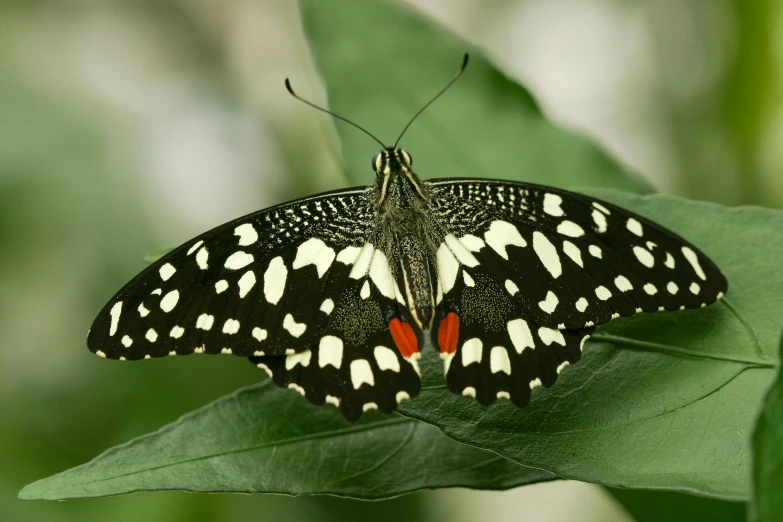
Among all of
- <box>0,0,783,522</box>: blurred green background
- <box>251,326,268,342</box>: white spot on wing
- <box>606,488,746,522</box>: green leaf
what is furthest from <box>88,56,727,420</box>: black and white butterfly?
<box>0,0,783,522</box>: blurred green background

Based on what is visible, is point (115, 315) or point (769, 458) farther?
point (115, 315)

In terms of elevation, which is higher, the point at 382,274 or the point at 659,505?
the point at 382,274

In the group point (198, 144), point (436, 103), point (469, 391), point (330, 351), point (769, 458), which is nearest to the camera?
point (769, 458)

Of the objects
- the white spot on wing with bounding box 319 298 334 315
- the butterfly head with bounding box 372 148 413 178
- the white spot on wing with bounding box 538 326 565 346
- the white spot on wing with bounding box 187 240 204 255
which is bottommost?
the white spot on wing with bounding box 538 326 565 346

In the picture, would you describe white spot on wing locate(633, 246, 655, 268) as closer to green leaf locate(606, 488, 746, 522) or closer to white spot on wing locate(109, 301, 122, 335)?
green leaf locate(606, 488, 746, 522)

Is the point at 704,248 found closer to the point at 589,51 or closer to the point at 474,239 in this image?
the point at 474,239

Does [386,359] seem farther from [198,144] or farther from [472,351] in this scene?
[198,144]

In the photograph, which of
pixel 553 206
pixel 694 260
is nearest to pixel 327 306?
pixel 553 206
